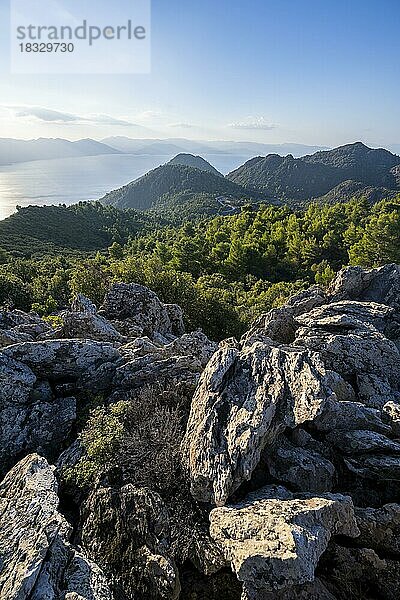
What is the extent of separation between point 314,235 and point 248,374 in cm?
5373

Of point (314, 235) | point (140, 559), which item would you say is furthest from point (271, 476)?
point (314, 235)

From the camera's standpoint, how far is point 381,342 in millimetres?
11984

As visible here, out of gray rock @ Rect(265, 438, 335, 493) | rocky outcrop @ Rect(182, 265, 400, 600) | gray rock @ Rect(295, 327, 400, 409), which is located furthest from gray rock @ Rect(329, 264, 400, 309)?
gray rock @ Rect(265, 438, 335, 493)

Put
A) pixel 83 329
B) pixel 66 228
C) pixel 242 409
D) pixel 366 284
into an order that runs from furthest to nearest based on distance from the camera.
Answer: pixel 66 228
pixel 366 284
pixel 83 329
pixel 242 409

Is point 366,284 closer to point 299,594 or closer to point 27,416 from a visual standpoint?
point 299,594

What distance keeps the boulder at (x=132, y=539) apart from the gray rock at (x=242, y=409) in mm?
895

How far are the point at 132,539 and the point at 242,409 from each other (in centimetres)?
301

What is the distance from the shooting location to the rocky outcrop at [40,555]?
565cm

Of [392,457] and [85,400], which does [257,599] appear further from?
[85,400]

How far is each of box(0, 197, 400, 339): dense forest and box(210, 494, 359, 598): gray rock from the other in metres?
16.7

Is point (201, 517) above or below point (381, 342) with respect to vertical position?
below

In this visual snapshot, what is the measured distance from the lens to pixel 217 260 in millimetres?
56219

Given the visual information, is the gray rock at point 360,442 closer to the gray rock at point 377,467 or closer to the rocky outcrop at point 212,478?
the rocky outcrop at point 212,478

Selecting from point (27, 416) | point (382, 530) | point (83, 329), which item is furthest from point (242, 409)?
point (83, 329)
